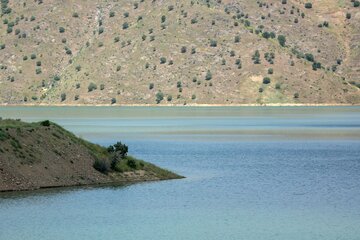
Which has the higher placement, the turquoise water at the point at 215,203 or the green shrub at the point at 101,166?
the green shrub at the point at 101,166

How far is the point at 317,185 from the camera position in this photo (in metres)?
63.8

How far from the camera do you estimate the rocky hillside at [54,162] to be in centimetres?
5906

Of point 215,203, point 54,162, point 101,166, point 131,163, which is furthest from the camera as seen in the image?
point 131,163

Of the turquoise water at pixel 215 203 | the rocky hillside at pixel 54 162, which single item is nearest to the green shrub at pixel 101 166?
the rocky hillside at pixel 54 162

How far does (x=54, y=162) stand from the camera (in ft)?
206

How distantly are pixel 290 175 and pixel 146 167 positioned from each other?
11895 millimetres

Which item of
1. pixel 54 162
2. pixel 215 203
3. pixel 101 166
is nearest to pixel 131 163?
pixel 101 166

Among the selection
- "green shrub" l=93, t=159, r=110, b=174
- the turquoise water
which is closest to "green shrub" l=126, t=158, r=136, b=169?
"green shrub" l=93, t=159, r=110, b=174

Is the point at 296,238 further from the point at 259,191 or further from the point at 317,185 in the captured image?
the point at 317,185

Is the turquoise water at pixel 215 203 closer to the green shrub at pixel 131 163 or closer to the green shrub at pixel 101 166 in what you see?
the green shrub at pixel 101 166

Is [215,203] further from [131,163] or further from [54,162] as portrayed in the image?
[131,163]

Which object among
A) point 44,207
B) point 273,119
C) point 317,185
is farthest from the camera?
point 273,119

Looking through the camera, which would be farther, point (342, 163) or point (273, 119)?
point (273, 119)

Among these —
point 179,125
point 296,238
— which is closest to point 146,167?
point 296,238
